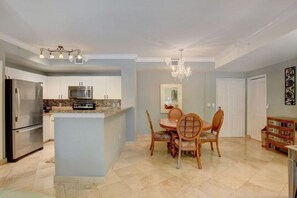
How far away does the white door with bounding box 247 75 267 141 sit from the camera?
4926 millimetres

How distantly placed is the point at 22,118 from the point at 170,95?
384 centimetres

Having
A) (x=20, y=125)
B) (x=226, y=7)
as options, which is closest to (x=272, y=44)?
(x=226, y=7)

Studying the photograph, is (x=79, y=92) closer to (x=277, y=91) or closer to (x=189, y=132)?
(x=189, y=132)

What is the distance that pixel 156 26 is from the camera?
2850mm

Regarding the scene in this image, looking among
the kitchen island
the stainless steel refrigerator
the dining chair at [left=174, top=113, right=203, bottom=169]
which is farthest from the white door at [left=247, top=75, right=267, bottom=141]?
the stainless steel refrigerator

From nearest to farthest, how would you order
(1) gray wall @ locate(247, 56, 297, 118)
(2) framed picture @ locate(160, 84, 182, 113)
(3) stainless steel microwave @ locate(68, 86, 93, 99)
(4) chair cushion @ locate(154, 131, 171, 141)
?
(4) chair cushion @ locate(154, 131, 171, 141) → (1) gray wall @ locate(247, 56, 297, 118) → (3) stainless steel microwave @ locate(68, 86, 93, 99) → (2) framed picture @ locate(160, 84, 182, 113)

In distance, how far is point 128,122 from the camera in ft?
15.4

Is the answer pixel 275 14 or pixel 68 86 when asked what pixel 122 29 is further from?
pixel 68 86

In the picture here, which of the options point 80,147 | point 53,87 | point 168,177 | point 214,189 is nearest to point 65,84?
point 53,87

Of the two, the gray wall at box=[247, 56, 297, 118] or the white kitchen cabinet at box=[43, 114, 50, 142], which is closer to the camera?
the gray wall at box=[247, 56, 297, 118]

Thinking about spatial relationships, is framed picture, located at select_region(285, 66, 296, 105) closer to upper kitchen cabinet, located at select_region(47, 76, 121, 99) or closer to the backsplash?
upper kitchen cabinet, located at select_region(47, 76, 121, 99)

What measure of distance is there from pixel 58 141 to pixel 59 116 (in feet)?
1.23

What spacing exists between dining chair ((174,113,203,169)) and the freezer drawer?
3124 millimetres

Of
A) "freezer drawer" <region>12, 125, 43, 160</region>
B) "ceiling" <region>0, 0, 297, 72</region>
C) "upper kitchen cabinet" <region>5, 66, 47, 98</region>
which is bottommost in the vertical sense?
"freezer drawer" <region>12, 125, 43, 160</region>
